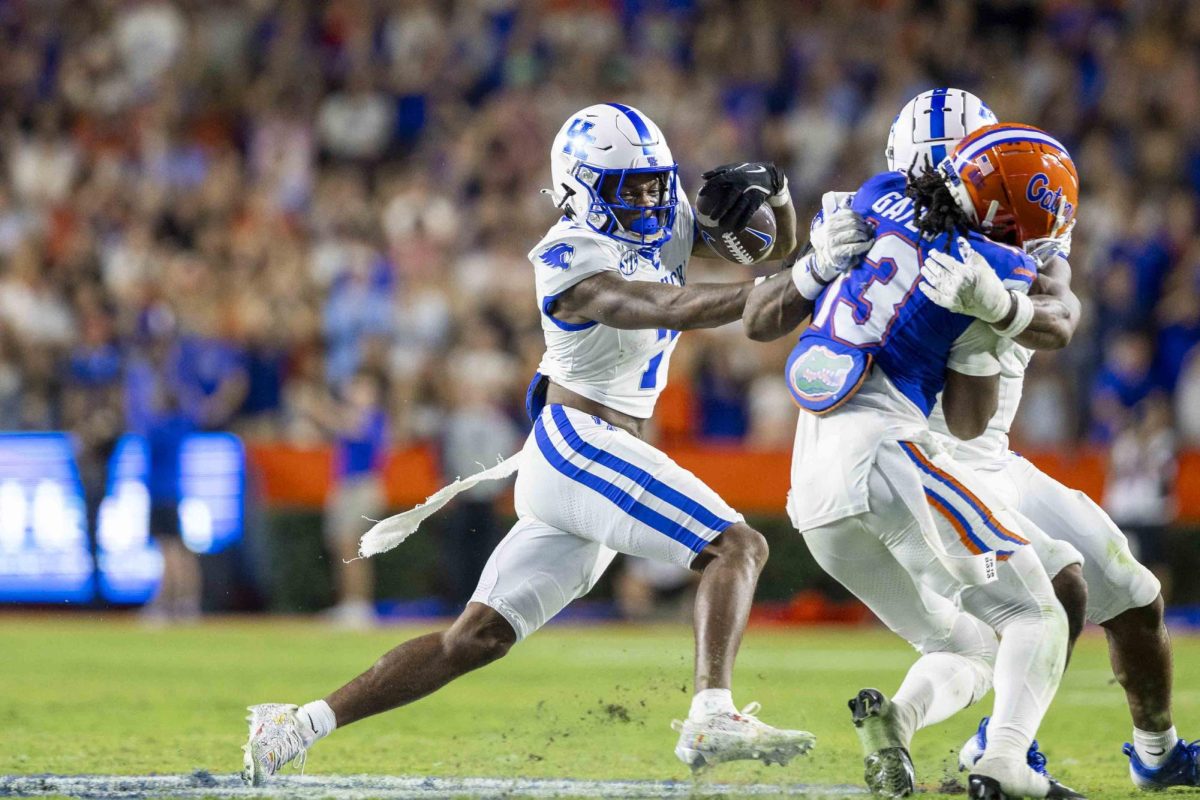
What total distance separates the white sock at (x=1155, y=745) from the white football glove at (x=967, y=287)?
63.1 inches

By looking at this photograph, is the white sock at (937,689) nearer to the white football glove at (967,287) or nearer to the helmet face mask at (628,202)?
the white football glove at (967,287)

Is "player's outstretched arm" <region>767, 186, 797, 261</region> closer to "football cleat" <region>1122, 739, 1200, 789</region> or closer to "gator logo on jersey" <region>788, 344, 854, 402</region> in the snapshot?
"gator logo on jersey" <region>788, 344, 854, 402</region>

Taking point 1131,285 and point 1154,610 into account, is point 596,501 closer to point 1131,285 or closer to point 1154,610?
point 1154,610

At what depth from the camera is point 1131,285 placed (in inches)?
504

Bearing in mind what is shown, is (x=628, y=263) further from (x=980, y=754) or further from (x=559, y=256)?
(x=980, y=754)

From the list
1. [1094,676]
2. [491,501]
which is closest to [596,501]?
[1094,676]

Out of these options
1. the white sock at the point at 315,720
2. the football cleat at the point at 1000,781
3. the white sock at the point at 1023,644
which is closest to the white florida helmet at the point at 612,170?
the white sock at the point at 1023,644

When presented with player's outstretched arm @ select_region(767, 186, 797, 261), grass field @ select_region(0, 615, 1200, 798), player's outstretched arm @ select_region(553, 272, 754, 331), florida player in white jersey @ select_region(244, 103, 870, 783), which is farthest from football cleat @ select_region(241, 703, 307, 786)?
player's outstretched arm @ select_region(767, 186, 797, 261)

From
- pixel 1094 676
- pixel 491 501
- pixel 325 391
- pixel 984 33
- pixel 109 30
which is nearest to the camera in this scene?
pixel 1094 676

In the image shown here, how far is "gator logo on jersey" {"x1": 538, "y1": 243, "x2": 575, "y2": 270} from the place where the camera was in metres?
5.26

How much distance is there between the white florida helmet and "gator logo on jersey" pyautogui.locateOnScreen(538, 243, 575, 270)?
0.20 meters

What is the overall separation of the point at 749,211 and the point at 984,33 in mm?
10384

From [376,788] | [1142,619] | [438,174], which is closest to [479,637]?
[376,788]

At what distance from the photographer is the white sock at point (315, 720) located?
17.3ft
